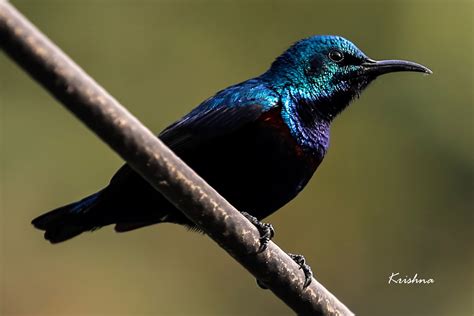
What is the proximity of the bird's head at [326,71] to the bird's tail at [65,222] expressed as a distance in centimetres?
105

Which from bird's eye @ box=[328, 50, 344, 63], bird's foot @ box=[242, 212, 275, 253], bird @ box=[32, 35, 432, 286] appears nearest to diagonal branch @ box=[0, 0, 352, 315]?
bird's foot @ box=[242, 212, 275, 253]

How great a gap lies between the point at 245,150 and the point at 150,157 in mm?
1432

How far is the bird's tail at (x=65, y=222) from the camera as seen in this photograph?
13.4 ft

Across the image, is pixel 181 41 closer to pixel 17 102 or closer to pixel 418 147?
pixel 17 102

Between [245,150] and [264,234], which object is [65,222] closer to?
[245,150]

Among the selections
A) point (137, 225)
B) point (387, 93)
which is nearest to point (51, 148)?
point (387, 93)

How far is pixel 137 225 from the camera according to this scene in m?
4.25

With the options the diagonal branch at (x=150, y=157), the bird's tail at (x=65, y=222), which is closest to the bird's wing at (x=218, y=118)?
the bird's tail at (x=65, y=222)

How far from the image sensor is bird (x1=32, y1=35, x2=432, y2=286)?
12.5 feet

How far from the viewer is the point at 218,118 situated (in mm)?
3865

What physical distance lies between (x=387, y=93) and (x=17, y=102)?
312 cm

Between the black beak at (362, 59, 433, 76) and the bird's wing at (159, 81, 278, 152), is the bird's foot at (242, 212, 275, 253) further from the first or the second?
the black beak at (362, 59, 433, 76)

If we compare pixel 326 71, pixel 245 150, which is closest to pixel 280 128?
pixel 245 150

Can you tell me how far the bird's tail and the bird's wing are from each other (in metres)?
0.52
